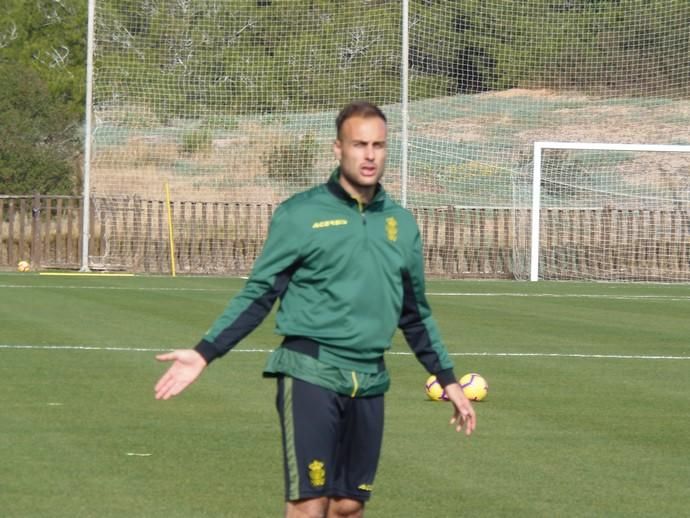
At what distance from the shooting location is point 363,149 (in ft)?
18.8

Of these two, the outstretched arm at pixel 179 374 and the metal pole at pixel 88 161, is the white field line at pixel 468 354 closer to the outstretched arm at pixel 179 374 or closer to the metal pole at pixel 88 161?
the outstretched arm at pixel 179 374

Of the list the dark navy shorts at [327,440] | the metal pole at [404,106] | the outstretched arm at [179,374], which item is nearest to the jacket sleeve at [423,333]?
the dark navy shorts at [327,440]

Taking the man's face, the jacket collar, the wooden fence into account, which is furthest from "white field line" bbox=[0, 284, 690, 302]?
the man's face

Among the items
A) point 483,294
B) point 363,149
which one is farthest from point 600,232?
point 363,149

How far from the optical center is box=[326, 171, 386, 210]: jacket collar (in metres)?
5.86

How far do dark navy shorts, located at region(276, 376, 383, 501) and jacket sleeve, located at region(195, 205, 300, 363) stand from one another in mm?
258

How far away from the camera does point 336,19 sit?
35375mm

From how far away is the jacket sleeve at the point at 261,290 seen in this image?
5777 mm

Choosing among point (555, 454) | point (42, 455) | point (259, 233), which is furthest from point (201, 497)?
point (259, 233)

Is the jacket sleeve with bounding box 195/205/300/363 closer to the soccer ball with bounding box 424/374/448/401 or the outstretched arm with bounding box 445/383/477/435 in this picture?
the outstretched arm with bounding box 445/383/477/435

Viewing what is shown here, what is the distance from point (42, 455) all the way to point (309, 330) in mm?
4000

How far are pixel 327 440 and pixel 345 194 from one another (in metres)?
0.91

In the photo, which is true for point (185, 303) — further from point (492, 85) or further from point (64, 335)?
point (492, 85)

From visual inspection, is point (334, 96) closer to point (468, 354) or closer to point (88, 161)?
point (88, 161)
